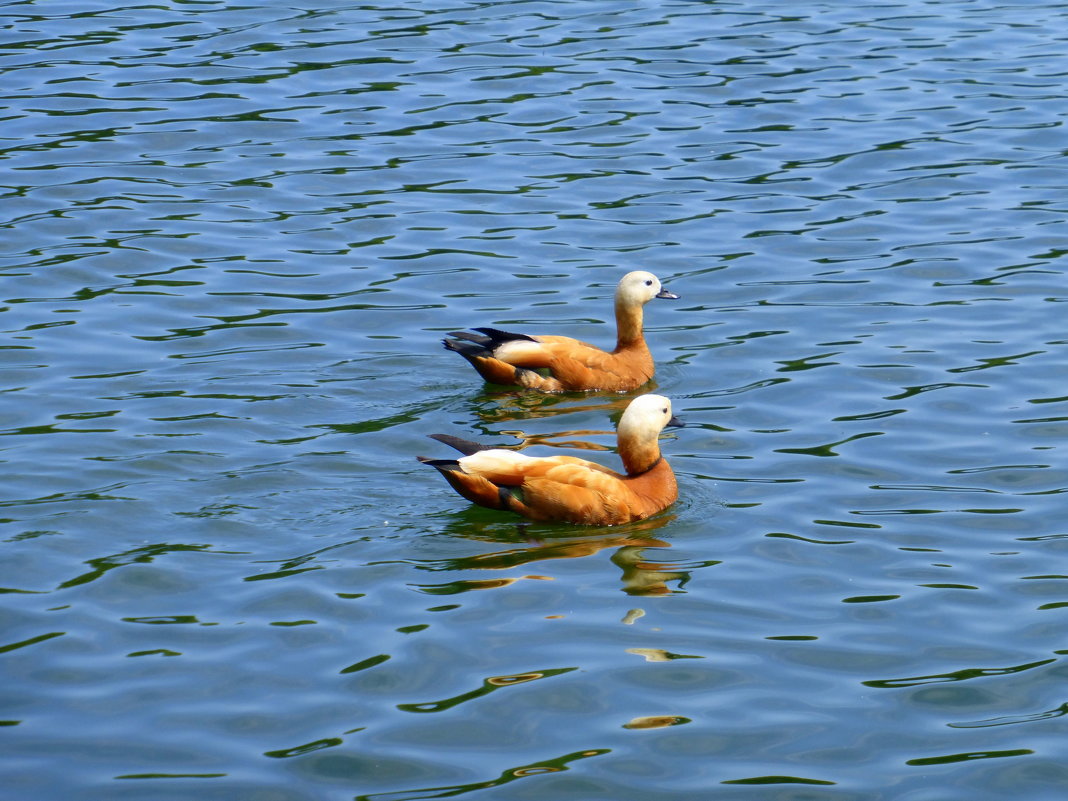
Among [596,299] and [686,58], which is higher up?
[686,58]

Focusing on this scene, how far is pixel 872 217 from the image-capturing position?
50.1 ft

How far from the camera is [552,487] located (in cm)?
962

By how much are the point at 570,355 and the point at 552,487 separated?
2.60 metres

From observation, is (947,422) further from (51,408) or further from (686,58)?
(686,58)

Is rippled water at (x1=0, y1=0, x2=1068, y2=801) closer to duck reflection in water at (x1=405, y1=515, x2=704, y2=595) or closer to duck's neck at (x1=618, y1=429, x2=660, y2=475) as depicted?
duck reflection in water at (x1=405, y1=515, x2=704, y2=595)

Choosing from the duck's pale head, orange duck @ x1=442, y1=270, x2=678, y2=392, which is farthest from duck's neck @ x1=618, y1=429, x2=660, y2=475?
the duck's pale head

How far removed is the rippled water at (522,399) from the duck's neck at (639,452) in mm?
373

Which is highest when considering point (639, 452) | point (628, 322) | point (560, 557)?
point (628, 322)

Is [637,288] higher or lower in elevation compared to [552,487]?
higher

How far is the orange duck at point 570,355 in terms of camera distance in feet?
39.0

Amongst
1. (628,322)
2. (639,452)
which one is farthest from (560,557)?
(628,322)

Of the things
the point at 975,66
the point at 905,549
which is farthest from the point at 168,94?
the point at 905,549

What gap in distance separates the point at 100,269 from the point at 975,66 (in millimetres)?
10857

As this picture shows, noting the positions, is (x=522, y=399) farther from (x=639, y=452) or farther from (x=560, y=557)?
(x=560, y=557)
